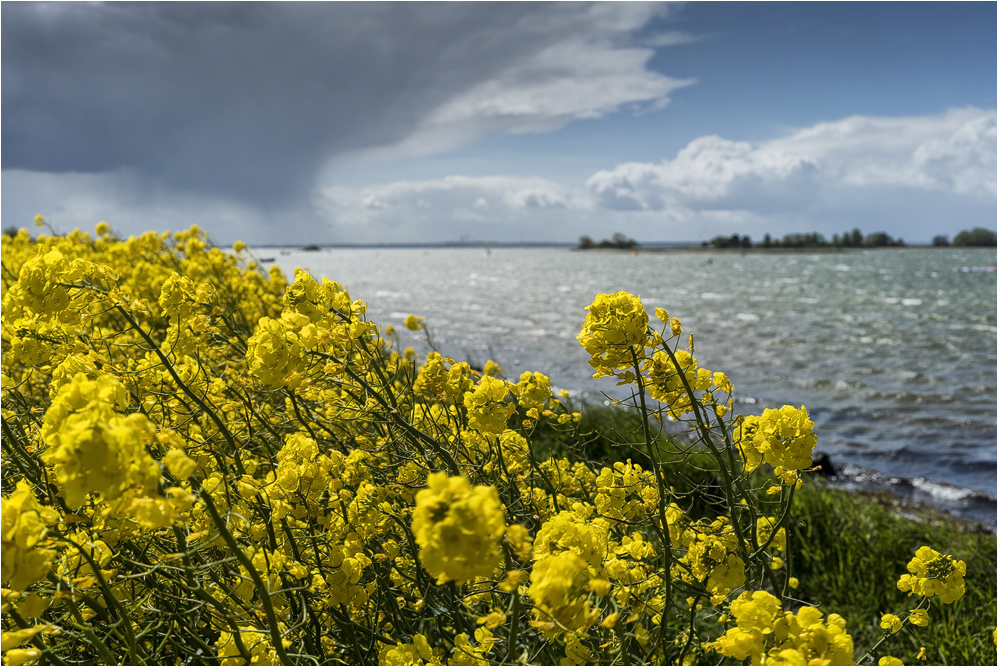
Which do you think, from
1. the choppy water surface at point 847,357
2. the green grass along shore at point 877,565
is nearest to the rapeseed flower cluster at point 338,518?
the green grass along shore at point 877,565

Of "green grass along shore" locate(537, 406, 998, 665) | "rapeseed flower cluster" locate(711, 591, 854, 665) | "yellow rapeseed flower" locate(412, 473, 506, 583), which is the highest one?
"yellow rapeseed flower" locate(412, 473, 506, 583)

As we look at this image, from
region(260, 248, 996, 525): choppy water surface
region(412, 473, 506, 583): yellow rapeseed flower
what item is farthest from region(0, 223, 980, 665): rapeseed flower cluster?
region(260, 248, 996, 525): choppy water surface

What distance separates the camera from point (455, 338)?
17.9m

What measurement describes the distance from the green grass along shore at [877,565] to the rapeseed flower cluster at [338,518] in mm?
712

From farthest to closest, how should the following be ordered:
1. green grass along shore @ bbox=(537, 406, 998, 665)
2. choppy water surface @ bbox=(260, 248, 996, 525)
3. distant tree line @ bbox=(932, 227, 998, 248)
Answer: distant tree line @ bbox=(932, 227, 998, 248), choppy water surface @ bbox=(260, 248, 996, 525), green grass along shore @ bbox=(537, 406, 998, 665)

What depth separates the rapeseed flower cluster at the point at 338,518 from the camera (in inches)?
43.4

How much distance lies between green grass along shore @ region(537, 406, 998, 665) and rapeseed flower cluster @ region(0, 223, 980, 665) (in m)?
0.71

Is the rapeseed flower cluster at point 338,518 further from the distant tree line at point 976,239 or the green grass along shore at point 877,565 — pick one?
the distant tree line at point 976,239

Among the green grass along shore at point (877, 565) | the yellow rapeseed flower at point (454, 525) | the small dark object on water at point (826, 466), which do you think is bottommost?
the small dark object on water at point (826, 466)

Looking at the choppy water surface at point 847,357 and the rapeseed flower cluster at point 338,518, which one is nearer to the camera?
the rapeseed flower cluster at point 338,518

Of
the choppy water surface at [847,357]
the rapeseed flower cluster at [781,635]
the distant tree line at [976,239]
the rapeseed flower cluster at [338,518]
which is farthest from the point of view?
the distant tree line at [976,239]

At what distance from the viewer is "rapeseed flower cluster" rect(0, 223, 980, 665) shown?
3.61 feet

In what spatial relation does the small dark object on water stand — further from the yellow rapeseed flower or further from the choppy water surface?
the yellow rapeseed flower

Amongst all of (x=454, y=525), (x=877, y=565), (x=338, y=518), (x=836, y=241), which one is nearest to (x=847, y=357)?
(x=877, y=565)
